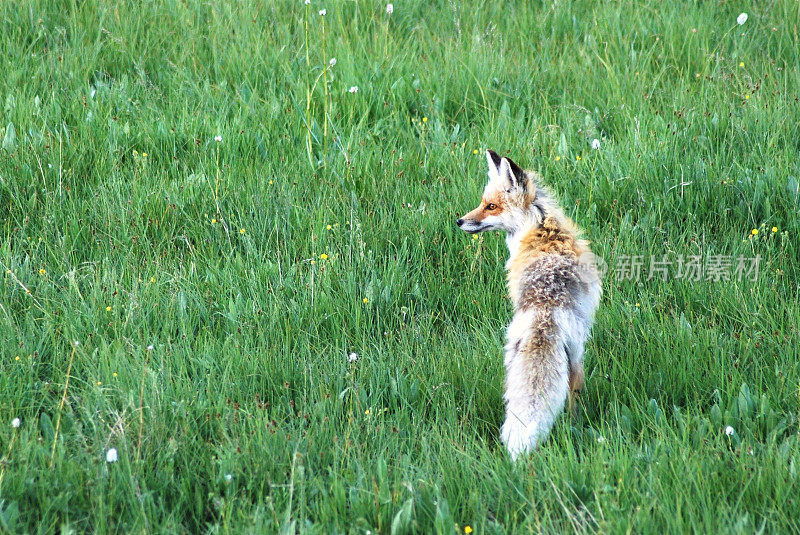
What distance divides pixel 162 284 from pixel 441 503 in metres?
2.60

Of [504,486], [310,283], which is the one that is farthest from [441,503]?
[310,283]

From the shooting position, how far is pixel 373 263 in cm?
528

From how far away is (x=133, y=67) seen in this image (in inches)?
296

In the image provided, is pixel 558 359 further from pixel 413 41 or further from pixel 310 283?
pixel 413 41

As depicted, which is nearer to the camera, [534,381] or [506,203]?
[534,381]

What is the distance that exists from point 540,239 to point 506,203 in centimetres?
42

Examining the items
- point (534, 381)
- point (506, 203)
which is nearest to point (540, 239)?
point (506, 203)

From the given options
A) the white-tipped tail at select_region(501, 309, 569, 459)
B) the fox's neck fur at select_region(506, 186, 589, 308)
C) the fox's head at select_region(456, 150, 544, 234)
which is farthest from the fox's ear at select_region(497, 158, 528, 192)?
the white-tipped tail at select_region(501, 309, 569, 459)

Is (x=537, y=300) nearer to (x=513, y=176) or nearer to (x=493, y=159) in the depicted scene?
(x=513, y=176)

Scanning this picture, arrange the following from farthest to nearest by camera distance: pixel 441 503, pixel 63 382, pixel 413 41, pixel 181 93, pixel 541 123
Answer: pixel 413 41 < pixel 181 93 < pixel 541 123 < pixel 63 382 < pixel 441 503

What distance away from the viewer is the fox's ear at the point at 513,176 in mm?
4828

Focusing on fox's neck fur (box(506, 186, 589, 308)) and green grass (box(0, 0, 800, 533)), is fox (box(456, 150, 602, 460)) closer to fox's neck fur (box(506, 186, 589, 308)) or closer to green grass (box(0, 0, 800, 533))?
fox's neck fur (box(506, 186, 589, 308))

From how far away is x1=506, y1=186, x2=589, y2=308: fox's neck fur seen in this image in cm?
452

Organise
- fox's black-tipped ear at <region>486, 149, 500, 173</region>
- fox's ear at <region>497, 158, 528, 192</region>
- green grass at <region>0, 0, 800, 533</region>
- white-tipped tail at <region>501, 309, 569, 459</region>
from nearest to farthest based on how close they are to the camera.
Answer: green grass at <region>0, 0, 800, 533</region>
white-tipped tail at <region>501, 309, 569, 459</region>
fox's ear at <region>497, 158, 528, 192</region>
fox's black-tipped ear at <region>486, 149, 500, 173</region>
